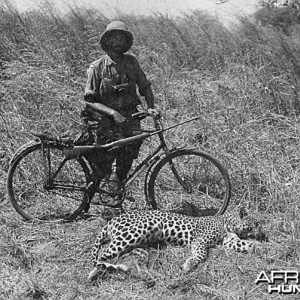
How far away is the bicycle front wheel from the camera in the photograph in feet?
16.0

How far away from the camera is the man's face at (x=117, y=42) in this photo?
4559 millimetres

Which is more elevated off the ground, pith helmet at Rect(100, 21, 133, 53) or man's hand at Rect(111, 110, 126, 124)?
pith helmet at Rect(100, 21, 133, 53)

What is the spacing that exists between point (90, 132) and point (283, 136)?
Result: 247 cm

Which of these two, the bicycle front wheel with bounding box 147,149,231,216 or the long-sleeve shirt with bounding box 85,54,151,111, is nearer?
the long-sleeve shirt with bounding box 85,54,151,111

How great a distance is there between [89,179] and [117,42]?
1328 mm

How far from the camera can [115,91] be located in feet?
15.2

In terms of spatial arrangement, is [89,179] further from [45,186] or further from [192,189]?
[192,189]

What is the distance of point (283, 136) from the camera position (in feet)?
19.3

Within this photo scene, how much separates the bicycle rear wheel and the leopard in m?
→ 0.79

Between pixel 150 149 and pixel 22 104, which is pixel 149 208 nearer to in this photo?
pixel 150 149

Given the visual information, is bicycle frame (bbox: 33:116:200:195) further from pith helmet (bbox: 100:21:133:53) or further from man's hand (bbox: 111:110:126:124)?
pith helmet (bbox: 100:21:133:53)

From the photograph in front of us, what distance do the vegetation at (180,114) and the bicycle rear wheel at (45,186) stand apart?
0.18m

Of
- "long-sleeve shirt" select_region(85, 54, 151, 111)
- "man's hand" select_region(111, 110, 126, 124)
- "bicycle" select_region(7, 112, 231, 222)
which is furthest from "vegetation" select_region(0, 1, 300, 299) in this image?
"long-sleeve shirt" select_region(85, 54, 151, 111)

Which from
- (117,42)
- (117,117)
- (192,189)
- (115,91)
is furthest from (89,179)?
(117,42)
